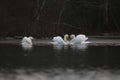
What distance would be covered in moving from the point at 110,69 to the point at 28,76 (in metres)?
3.42

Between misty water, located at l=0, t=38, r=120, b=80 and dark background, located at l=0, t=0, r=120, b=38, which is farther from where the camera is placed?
dark background, located at l=0, t=0, r=120, b=38

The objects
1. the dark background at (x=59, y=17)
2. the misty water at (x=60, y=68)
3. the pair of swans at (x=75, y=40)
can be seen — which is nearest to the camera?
the misty water at (x=60, y=68)

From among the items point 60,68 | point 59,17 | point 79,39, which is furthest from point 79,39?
point 60,68

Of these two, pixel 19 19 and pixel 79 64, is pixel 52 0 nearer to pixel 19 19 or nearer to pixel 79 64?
pixel 19 19

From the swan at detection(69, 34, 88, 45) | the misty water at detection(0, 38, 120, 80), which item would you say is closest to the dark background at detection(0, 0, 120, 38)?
the swan at detection(69, 34, 88, 45)

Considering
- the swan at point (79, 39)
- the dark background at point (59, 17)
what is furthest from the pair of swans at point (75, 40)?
the dark background at point (59, 17)

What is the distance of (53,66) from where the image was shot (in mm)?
17812

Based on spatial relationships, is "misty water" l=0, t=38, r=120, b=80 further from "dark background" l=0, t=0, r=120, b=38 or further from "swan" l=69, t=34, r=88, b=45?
"dark background" l=0, t=0, r=120, b=38

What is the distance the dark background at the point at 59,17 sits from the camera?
1836 inches

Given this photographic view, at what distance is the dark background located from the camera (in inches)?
1836

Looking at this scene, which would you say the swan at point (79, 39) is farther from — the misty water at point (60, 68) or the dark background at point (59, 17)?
the misty water at point (60, 68)

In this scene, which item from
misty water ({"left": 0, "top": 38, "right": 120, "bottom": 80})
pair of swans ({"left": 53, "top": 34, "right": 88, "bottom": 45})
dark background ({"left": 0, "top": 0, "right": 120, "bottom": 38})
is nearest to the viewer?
misty water ({"left": 0, "top": 38, "right": 120, "bottom": 80})

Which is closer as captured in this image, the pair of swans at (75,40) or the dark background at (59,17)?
the pair of swans at (75,40)

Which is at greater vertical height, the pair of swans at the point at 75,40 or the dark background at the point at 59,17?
the dark background at the point at 59,17
